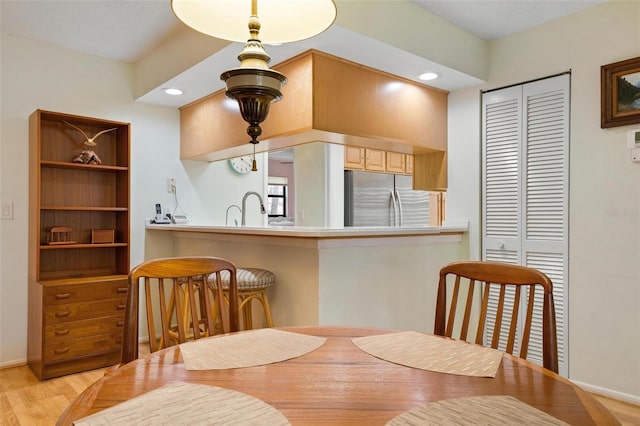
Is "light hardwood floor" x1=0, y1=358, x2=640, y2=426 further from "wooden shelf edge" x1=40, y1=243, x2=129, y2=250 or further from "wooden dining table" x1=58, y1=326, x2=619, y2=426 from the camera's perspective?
"wooden dining table" x1=58, y1=326, x2=619, y2=426

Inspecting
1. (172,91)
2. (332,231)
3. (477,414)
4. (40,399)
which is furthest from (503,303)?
(172,91)

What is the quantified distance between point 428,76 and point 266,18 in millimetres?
1996

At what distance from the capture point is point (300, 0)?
3.92ft

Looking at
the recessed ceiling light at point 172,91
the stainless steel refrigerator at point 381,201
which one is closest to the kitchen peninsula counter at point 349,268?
the recessed ceiling light at point 172,91

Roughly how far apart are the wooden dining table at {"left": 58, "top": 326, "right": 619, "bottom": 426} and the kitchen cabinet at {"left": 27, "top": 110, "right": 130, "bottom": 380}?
2.19 meters

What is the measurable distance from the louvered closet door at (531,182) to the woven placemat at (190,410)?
8.22ft

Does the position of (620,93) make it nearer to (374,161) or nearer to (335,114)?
(335,114)

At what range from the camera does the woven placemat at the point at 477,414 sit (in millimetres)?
747

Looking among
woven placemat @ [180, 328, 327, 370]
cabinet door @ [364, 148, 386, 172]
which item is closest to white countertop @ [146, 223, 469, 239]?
woven placemat @ [180, 328, 327, 370]

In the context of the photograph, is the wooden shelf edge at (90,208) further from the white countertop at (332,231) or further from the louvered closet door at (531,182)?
the louvered closet door at (531,182)

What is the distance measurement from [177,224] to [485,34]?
9.39ft

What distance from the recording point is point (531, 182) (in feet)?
9.35

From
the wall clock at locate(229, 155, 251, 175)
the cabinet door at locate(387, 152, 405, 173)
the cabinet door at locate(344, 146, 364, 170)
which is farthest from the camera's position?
the cabinet door at locate(387, 152, 405, 173)

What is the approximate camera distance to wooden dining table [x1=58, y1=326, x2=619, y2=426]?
0.79 m
